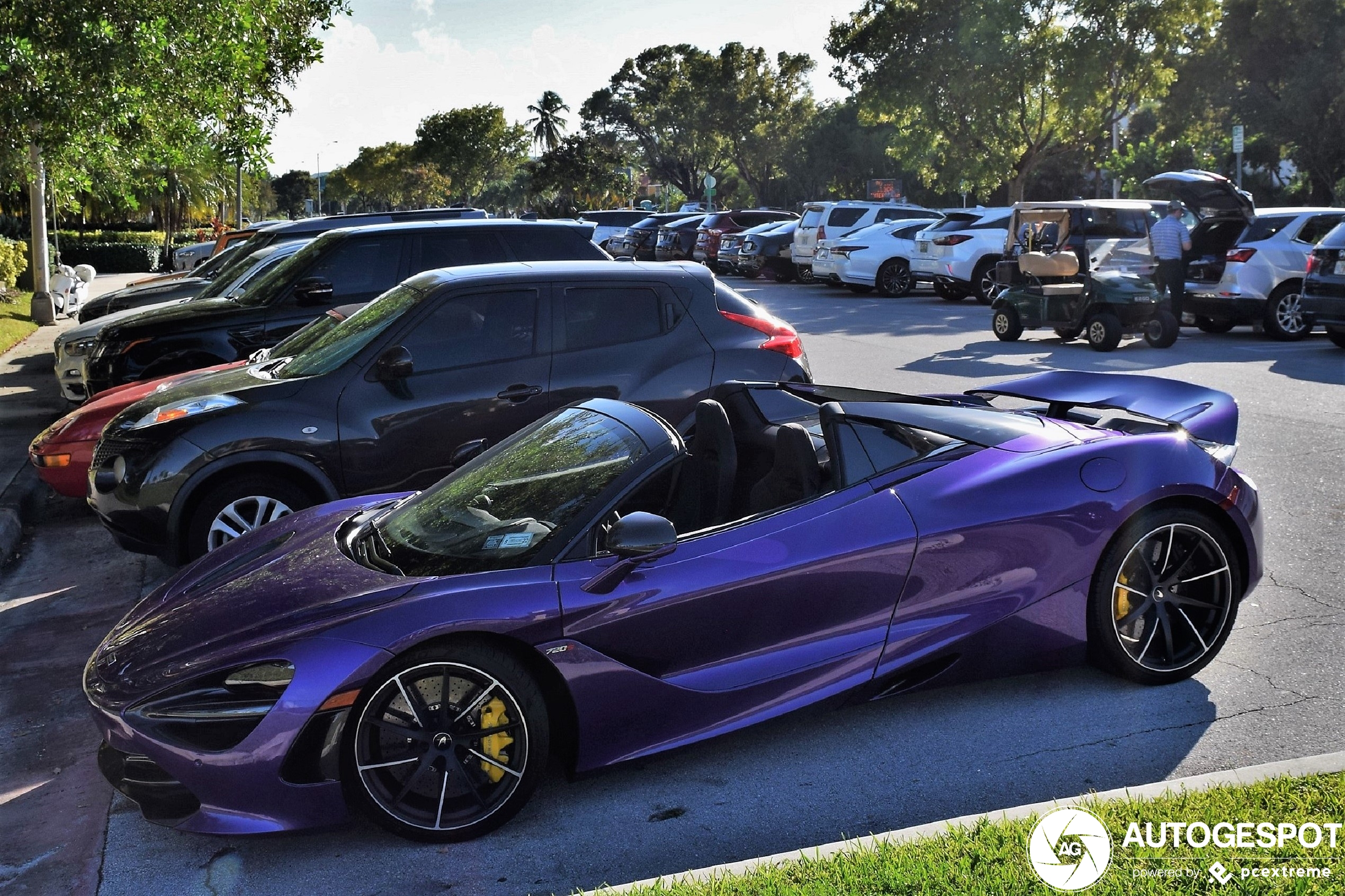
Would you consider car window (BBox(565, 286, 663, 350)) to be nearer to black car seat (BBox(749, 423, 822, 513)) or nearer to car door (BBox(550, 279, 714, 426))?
car door (BBox(550, 279, 714, 426))

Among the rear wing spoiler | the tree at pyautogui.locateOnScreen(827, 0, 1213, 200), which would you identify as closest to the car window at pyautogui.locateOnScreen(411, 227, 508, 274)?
the rear wing spoiler

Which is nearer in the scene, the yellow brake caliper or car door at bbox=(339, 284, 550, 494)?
the yellow brake caliper

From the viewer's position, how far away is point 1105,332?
1480 centimetres

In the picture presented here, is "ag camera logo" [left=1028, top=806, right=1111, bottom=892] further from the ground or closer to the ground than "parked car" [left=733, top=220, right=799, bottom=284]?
closer to the ground

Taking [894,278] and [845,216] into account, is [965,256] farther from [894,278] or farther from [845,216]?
[845,216]

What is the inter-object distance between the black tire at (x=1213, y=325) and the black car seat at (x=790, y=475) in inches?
563

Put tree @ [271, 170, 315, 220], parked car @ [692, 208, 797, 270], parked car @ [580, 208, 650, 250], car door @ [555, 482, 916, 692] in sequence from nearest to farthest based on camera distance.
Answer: car door @ [555, 482, 916, 692] < parked car @ [692, 208, 797, 270] < parked car @ [580, 208, 650, 250] < tree @ [271, 170, 315, 220]

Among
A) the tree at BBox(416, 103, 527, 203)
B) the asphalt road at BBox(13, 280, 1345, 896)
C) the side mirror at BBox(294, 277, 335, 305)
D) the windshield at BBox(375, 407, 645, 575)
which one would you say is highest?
the tree at BBox(416, 103, 527, 203)

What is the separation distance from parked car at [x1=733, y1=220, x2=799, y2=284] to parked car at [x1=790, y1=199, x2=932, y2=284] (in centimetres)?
181

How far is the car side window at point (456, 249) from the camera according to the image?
1034 cm

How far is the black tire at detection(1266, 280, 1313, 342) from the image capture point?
618 inches

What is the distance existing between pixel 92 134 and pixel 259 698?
11625 mm

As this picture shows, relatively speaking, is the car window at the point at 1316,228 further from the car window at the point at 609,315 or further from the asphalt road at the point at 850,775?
the car window at the point at 609,315

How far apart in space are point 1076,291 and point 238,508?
1125 centimetres
